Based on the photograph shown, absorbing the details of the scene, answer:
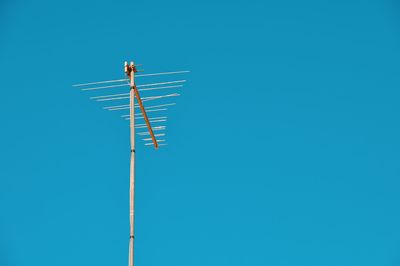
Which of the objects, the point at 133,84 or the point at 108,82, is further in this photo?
the point at 108,82

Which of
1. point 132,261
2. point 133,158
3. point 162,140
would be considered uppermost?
point 162,140

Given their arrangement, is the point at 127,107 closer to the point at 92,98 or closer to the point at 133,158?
the point at 92,98

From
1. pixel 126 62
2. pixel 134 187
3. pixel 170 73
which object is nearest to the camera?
pixel 134 187

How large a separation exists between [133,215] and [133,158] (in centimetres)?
77

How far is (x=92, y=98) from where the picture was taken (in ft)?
29.7

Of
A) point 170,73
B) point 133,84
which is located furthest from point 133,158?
point 170,73

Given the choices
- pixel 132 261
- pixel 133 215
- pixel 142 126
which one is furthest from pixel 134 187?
pixel 142 126

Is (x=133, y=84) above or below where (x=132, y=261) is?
above

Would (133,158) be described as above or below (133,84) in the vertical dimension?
below

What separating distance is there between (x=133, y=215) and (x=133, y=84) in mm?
1807

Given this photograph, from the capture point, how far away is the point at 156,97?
9039mm

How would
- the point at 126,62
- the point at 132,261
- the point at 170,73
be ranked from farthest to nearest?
1. the point at 170,73
2. the point at 126,62
3. the point at 132,261

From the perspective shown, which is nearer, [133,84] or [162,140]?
[133,84]

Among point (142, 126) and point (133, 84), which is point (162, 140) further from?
point (133, 84)
